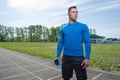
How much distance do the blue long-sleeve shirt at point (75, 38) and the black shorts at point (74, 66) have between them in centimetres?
9

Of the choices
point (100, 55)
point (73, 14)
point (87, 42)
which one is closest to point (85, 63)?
point (87, 42)

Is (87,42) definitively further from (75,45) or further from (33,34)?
(33,34)

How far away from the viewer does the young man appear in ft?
11.3

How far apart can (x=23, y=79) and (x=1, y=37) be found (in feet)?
356

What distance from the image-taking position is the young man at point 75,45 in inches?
136

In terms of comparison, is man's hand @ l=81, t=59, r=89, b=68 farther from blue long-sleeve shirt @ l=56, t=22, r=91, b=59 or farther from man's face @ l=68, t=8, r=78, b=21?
man's face @ l=68, t=8, r=78, b=21

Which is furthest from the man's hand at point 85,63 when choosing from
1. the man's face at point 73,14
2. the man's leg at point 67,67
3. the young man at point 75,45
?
the man's face at point 73,14

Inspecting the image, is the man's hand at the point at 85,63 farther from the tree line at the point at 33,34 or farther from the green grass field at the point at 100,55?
the tree line at the point at 33,34

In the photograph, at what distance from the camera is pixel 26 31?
11831cm

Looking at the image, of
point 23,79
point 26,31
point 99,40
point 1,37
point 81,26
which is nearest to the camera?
point 81,26

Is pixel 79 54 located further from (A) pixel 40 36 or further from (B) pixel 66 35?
(A) pixel 40 36

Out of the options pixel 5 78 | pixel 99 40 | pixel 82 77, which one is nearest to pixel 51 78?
pixel 5 78

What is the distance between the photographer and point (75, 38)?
3480 millimetres

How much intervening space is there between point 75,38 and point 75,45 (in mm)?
148
